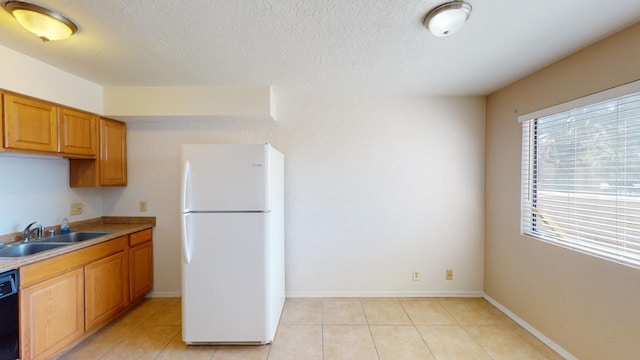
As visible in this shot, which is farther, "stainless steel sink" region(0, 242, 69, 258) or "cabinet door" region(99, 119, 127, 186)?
"cabinet door" region(99, 119, 127, 186)

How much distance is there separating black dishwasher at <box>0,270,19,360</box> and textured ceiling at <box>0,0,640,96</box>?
1604 millimetres

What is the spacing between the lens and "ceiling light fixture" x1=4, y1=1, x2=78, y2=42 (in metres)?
1.43

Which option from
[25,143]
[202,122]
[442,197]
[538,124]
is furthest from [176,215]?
[538,124]

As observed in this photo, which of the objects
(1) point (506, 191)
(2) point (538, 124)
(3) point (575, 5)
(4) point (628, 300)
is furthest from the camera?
(1) point (506, 191)

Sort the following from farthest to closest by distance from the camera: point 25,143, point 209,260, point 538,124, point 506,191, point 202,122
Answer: point 202,122 → point 506,191 → point 538,124 → point 209,260 → point 25,143

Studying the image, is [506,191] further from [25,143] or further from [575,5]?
[25,143]

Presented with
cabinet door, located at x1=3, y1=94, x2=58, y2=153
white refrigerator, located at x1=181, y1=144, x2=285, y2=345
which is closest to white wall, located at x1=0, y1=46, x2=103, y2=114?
cabinet door, located at x1=3, y1=94, x2=58, y2=153

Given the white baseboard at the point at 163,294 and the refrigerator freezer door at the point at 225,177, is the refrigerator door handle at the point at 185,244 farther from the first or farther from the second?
the white baseboard at the point at 163,294

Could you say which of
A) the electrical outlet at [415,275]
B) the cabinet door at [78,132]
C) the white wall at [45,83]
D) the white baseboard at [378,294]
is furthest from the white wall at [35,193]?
the electrical outlet at [415,275]

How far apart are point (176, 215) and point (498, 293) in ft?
12.0

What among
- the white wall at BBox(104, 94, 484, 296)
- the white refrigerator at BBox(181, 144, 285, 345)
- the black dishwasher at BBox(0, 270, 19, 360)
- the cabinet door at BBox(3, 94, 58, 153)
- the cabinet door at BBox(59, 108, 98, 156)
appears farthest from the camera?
the white wall at BBox(104, 94, 484, 296)

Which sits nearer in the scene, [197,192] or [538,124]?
[197,192]

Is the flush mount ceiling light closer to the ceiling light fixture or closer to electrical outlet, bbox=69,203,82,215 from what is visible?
the ceiling light fixture

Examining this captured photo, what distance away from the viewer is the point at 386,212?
10.1 feet
